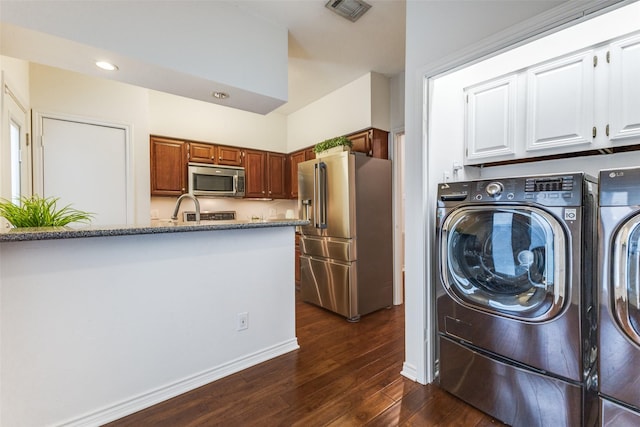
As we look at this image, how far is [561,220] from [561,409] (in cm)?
90

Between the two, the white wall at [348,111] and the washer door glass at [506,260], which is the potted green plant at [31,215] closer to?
the washer door glass at [506,260]

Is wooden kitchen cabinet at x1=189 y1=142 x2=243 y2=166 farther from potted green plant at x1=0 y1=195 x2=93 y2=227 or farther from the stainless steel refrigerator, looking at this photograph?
potted green plant at x1=0 y1=195 x2=93 y2=227

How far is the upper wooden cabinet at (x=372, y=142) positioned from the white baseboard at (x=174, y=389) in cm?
222

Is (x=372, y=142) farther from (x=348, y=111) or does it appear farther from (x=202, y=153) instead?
(x=202, y=153)

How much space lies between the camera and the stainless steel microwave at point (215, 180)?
3.89 m

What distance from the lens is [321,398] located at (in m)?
1.75

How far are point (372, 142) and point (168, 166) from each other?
8.64 feet

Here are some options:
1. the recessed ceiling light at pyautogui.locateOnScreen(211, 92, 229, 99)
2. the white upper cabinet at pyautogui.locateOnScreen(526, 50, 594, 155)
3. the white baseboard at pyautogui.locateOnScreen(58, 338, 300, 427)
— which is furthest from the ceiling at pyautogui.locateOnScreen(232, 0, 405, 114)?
the white baseboard at pyautogui.locateOnScreen(58, 338, 300, 427)

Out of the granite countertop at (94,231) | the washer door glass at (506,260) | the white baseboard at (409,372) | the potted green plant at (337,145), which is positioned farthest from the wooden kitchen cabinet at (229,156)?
the white baseboard at (409,372)

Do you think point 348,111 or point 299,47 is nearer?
point 299,47

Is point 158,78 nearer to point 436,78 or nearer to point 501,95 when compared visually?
point 436,78

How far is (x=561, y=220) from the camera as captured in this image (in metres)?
1.34

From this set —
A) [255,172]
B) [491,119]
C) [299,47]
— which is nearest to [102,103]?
[255,172]

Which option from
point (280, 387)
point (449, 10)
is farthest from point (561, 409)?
point (449, 10)
